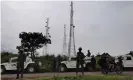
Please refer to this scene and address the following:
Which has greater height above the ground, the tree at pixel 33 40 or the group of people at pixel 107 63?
the tree at pixel 33 40

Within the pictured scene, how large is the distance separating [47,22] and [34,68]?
10336 millimetres

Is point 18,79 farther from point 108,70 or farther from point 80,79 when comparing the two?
point 108,70

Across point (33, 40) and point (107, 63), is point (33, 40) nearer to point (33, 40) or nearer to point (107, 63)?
point (33, 40)

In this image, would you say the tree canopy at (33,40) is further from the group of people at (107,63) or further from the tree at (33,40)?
the group of people at (107,63)

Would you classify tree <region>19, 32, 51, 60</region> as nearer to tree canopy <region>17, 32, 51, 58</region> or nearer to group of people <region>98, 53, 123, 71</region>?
tree canopy <region>17, 32, 51, 58</region>

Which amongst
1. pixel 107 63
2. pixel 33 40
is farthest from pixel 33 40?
pixel 107 63

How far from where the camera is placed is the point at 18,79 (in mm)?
13562

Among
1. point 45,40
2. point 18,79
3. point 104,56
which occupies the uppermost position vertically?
point 45,40

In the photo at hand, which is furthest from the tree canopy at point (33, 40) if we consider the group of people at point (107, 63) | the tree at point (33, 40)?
the group of people at point (107, 63)

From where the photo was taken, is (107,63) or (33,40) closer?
(107,63)

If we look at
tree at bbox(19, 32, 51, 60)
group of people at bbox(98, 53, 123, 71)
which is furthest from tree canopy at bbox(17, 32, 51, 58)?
group of people at bbox(98, 53, 123, 71)

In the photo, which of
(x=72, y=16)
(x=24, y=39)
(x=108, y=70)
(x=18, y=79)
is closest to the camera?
(x=18, y=79)

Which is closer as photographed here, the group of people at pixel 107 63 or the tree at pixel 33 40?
the group of people at pixel 107 63

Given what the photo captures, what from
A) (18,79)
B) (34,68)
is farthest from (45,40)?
(18,79)
